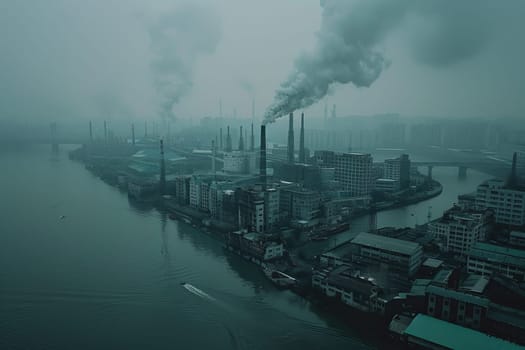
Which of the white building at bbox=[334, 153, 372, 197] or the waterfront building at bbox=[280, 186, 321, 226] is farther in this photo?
the white building at bbox=[334, 153, 372, 197]

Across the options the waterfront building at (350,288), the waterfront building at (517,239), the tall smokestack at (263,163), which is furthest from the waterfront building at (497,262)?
the tall smokestack at (263,163)

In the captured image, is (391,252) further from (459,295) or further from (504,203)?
(504,203)

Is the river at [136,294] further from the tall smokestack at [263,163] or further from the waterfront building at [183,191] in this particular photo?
the tall smokestack at [263,163]

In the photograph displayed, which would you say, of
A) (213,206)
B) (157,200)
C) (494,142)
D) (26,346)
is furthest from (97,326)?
(494,142)

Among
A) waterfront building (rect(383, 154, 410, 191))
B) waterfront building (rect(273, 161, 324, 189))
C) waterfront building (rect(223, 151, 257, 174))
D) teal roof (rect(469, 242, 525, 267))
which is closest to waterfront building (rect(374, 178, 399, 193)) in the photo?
waterfront building (rect(383, 154, 410, 191))

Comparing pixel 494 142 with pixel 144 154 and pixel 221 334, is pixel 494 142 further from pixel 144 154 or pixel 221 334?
pixel 144 154

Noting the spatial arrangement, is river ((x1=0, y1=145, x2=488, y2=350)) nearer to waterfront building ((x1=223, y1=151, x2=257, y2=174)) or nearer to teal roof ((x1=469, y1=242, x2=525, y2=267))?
teal roof ((x1=469, y1=242, x2=525, y2=267))
